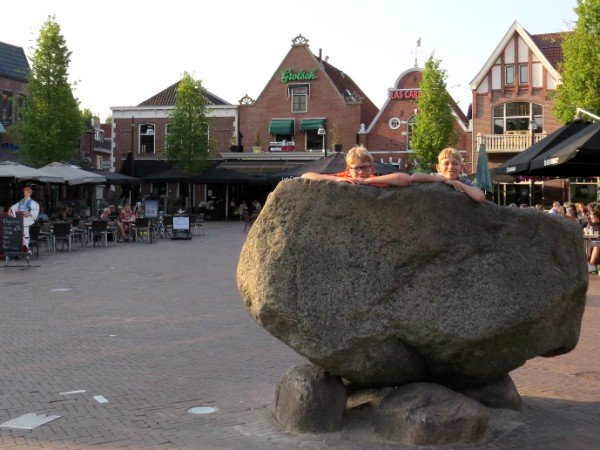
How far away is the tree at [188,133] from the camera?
4009 cm

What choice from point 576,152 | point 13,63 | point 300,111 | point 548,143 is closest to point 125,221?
point 548,143

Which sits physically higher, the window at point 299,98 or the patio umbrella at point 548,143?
the window at point 299,98

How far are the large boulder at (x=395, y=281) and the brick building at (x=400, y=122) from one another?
3463cm

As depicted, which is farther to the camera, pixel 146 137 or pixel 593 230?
pixel 146 137

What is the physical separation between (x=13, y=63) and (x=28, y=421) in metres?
36.4

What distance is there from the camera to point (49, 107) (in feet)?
99.7

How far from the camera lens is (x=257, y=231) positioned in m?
4.61

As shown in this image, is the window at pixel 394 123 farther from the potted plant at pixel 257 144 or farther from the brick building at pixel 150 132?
the brick building at pixel 150 132

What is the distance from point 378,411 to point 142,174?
1648 inches

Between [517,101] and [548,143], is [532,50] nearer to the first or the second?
[517,101]

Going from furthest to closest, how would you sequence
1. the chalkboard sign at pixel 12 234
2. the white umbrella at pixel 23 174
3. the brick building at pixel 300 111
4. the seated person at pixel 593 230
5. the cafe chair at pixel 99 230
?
the brick building at pixel 300 111
the cafe chair at pixel 99 230
the white umbrella at pixel 23 174
the chalkboard sign at pixel 12 234
the seated person at pixel 593 230

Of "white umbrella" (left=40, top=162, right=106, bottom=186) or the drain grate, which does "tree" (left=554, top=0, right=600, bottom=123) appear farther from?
the drain grate

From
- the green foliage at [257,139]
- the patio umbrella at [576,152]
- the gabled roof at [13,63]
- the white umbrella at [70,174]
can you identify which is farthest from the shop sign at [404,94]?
the patio umbrella at [576,152]

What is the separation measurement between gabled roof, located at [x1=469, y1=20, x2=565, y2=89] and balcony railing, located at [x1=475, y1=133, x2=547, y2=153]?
304cm
